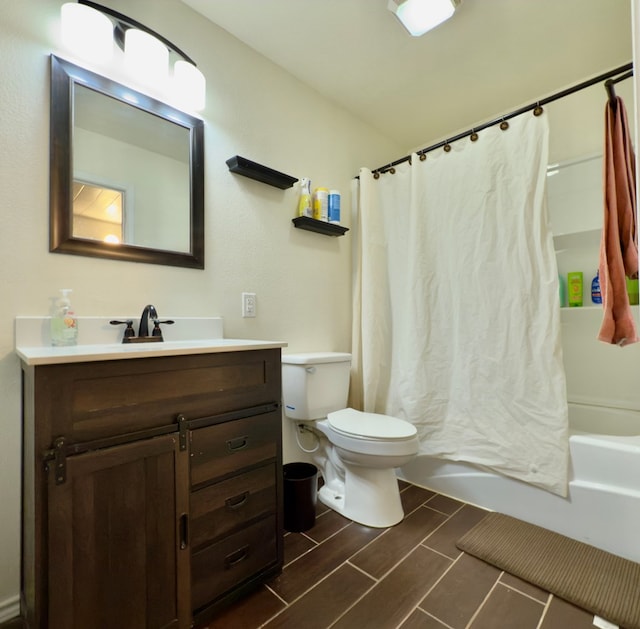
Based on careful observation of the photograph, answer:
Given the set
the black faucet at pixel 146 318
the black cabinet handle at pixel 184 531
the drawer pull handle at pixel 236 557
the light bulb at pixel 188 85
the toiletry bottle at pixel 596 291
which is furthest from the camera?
the toiletry bottle at pixel 596 291

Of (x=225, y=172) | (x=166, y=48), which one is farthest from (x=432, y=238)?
(x=166, y=48)

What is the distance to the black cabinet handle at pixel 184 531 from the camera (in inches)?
38.1

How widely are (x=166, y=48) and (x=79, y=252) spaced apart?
2.99 feet

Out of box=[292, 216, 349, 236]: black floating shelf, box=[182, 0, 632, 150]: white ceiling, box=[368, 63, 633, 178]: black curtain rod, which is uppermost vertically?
box=[182, 0, 632, 150]: white ceiling

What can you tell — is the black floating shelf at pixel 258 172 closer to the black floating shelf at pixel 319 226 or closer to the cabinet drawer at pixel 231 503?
the black floating shelf at pixel 319 226

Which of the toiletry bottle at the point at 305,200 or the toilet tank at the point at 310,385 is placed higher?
the toiletry bottle at the point at 305,200

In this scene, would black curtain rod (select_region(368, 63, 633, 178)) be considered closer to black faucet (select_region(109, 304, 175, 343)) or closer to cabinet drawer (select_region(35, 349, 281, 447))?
cabinet drawer (select_region(35, 349, 281, 447))

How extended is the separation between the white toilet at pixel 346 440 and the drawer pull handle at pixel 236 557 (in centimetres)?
58


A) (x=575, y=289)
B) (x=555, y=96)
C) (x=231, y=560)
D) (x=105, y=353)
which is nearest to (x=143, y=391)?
(x=105, y=353)

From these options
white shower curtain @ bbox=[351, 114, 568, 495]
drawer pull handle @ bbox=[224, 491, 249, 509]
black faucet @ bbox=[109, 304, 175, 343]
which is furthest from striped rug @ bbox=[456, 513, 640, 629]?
black faucet @ bbox=[109, 304, 175, 343]

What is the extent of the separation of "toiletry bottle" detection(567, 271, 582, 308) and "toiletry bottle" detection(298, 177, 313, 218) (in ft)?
5.18

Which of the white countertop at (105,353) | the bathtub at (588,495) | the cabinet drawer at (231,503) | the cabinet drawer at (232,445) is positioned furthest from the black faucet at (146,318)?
the bathtub at (588,495)

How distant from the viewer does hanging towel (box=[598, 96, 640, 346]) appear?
1.32 meters

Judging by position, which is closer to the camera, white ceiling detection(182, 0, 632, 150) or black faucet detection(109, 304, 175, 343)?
black faucet detection(109, 304, 175, 343)
